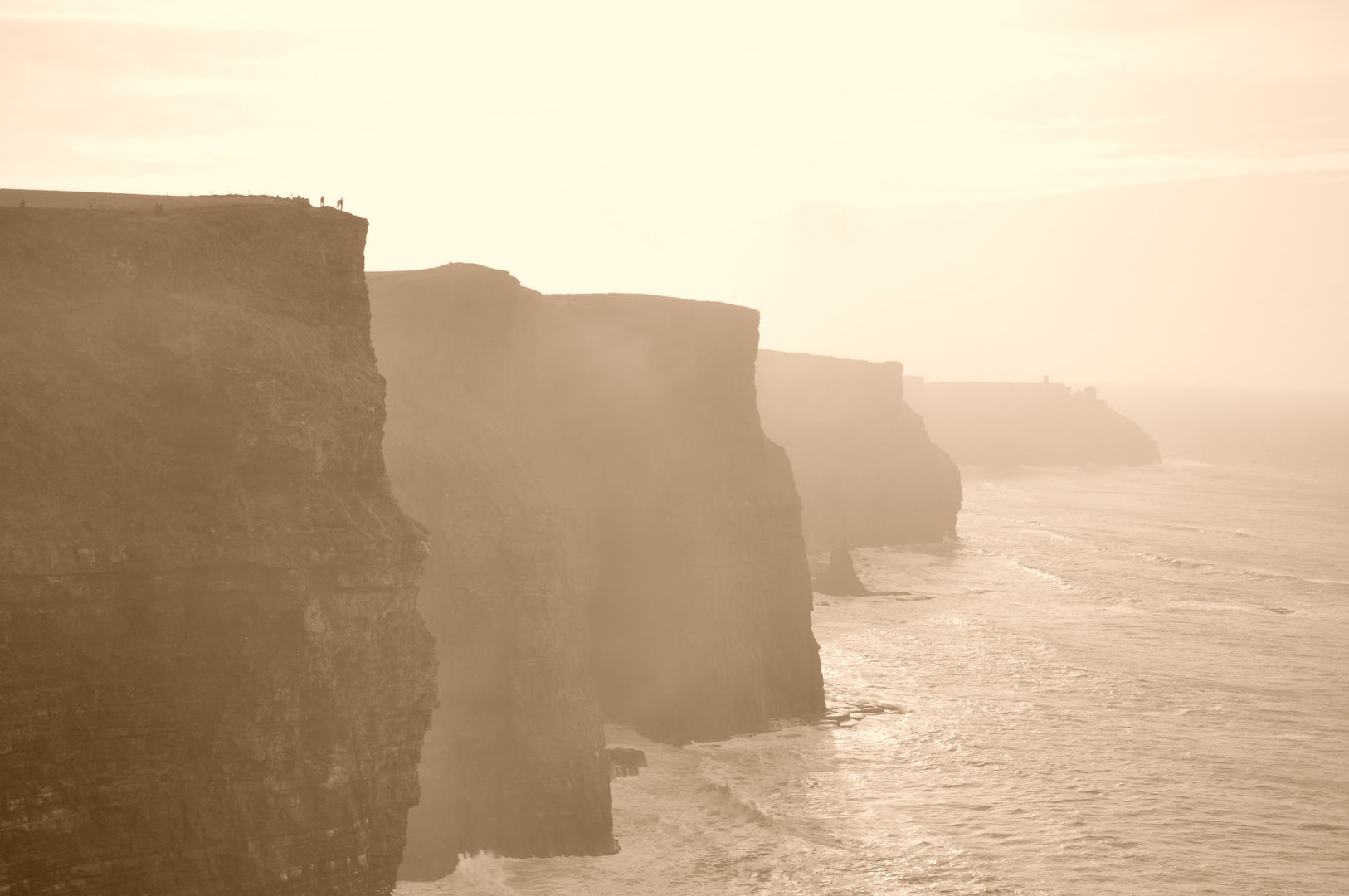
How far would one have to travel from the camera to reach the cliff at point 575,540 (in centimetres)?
3394

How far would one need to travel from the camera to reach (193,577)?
22219mm

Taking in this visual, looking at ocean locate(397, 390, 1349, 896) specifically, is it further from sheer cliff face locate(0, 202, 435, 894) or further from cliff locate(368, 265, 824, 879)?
sheer cliff face locate(0, 202, 435, 894)

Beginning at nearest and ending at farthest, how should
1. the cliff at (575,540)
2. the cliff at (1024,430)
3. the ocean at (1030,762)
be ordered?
the cliff at (575,540), the ocean at (1030,762), the cliff at (1024,430)

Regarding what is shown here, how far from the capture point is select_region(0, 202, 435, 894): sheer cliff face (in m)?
20.7

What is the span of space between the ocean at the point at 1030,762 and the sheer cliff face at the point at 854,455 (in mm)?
11444

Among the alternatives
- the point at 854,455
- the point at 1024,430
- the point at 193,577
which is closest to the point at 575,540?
the point at 193,577

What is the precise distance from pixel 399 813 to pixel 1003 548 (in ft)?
251

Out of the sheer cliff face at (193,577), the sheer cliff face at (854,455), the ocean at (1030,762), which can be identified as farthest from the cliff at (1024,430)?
the sheer cliff face at (193,577)

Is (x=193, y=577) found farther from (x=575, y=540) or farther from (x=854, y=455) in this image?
(x=854, y=455)

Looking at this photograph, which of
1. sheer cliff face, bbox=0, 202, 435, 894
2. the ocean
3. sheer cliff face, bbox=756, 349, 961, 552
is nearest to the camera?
sheer cliff face, bbox=0, 202, 435, 894

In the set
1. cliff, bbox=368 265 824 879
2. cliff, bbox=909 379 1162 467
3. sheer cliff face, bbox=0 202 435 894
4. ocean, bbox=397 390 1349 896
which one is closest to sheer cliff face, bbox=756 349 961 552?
ocean, bbox=397 390 1349 896

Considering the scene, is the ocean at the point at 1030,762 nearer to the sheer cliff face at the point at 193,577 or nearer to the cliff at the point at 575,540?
the cliff at the point at 575,540

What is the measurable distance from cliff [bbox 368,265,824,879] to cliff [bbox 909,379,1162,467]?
13168 centimetres

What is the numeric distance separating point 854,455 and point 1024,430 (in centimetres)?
9498
